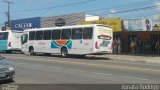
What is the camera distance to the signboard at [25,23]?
55875 millimetres

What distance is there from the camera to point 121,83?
570 inches

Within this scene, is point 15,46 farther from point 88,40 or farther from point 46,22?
point 88,40

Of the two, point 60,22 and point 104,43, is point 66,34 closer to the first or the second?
point 104,43

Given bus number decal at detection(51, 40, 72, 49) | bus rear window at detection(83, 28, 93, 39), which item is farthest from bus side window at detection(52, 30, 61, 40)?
bus rear window at detection(83, 28, 93, 39)

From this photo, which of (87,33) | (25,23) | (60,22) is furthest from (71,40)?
(25,23)

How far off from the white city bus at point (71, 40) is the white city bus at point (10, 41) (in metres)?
6.68

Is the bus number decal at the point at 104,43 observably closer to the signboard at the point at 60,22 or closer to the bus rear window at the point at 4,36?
the bus rear window at the point at 4,36

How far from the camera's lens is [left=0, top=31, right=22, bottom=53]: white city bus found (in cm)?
4612

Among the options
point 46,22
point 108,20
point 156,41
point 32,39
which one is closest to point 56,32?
point 32,39

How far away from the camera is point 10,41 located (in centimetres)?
4616

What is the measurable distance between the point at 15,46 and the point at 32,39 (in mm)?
8066

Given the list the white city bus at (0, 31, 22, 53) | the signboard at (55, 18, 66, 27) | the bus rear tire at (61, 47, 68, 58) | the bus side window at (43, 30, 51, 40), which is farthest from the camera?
the signboard at (55, 18, 66, 27)

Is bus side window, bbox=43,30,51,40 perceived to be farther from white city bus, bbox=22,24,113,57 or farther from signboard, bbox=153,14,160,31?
signboard, bbox=153,14,160,31

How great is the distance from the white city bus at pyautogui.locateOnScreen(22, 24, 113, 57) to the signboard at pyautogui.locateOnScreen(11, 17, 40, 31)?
16045 millimetres
